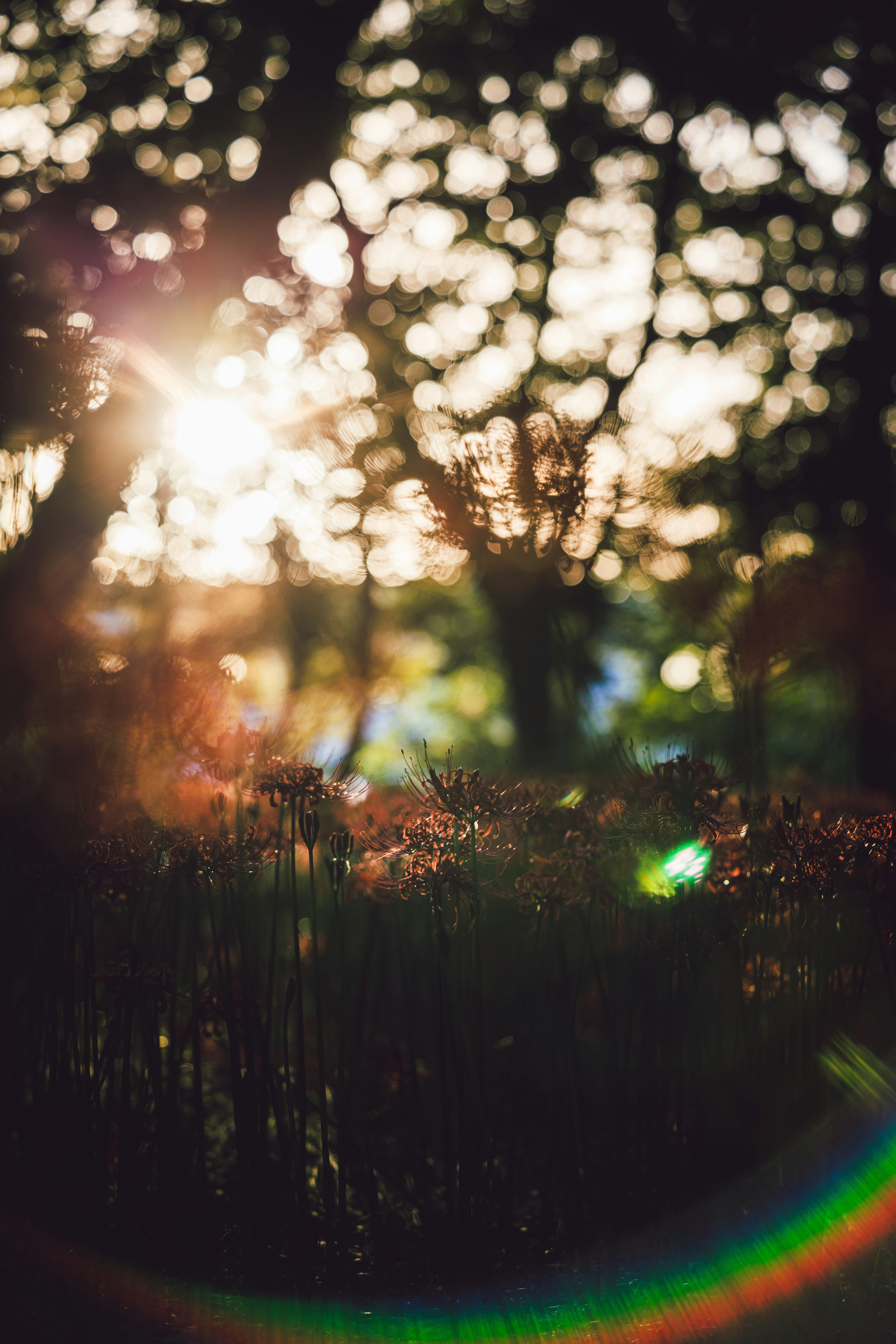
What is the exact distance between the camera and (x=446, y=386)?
7.40 metres

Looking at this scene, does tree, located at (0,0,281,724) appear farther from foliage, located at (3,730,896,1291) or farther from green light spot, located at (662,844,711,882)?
green light spot, located at (662,844,711,882)

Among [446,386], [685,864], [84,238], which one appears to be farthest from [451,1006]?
[446,386]

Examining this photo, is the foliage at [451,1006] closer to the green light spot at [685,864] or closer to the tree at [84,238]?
the green light spot at [685,864]

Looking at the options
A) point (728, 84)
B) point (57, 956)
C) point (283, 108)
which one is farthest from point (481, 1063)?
point (728, 84)

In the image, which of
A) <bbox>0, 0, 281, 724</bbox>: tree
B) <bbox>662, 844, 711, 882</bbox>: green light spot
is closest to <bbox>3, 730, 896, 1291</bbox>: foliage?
<bbox>662, 844, 711, 882</bbox>: green light spot

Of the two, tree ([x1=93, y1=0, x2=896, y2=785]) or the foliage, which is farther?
tree ([x1=93, y1=0, x2=896, y2=785])

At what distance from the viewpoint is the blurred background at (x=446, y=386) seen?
337 centimetres

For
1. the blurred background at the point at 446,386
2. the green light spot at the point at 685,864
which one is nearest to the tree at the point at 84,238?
the blurred background at the point at 446,386

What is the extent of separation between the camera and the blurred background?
133 inches

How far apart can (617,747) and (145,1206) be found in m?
1.88

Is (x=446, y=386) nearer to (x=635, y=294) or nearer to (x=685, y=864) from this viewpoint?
(x=635, y=294)

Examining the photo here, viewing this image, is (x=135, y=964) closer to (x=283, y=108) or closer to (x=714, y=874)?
(x=714, y=874)

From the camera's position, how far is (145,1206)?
2.34 metres

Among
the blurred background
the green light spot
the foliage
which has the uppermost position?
the blurred background
